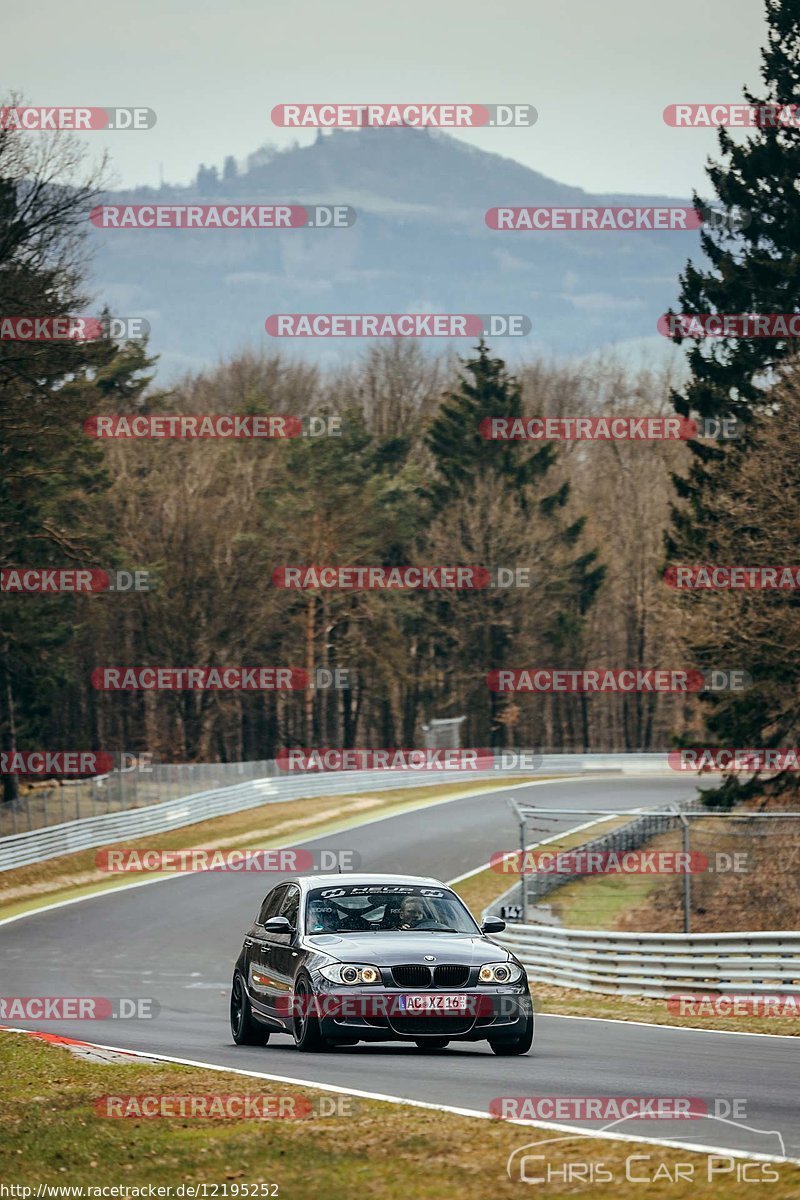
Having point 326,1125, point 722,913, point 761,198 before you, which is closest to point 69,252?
point 761,198

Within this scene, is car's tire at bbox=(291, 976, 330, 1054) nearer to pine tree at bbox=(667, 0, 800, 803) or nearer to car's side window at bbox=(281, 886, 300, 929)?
car's side window at bbox=(281, 886, 300, 929)

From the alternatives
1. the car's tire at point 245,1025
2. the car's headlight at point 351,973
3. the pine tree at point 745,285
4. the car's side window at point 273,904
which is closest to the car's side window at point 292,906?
the car's side window at point 273,904

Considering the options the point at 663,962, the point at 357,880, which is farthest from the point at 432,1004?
the point at 663,962

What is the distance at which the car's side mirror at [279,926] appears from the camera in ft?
45.1

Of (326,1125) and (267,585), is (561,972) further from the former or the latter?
(267,585)

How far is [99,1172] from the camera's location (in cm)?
852

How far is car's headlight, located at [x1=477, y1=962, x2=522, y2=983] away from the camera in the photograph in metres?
12.8

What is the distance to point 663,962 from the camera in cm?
2191

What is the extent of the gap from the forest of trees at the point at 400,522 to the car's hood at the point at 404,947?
20790 mm

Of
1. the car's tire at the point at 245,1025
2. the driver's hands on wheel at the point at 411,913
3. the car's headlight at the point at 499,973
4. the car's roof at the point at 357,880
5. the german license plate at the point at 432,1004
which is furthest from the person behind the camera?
the car's tire at the point at 245,1025

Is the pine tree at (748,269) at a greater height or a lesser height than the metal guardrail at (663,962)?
greater

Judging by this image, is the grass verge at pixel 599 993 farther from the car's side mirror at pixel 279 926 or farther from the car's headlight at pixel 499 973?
the car's side mirror at pixel 279 926

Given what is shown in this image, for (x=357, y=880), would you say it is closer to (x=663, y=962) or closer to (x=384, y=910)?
(x=384, y=910)

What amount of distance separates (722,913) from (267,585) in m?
37.9
